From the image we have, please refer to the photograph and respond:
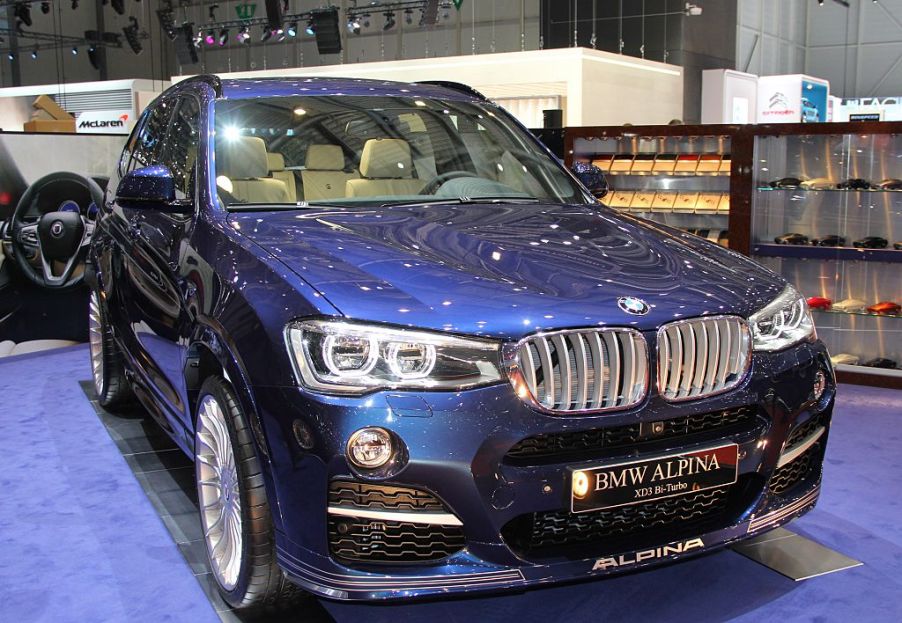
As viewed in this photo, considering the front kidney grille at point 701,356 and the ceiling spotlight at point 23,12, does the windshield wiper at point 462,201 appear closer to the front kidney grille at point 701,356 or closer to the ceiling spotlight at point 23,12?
the front kidney grille at point 701,356

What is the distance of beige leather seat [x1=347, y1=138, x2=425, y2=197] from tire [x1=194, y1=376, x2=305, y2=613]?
3.32 feet

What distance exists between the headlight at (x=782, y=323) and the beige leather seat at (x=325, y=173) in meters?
1.46

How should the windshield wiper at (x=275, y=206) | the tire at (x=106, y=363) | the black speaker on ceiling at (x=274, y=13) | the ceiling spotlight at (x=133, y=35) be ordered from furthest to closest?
the black speaker on ceiling at (x=274, y=13) < the ceiling spotlight at (x=133, y=35) < the tire at (x=106, y=363) < the windshield wiper at (x=275, y=206)

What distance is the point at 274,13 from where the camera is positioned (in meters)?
22.1

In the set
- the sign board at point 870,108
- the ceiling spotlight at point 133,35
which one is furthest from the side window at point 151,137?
the sign board at point 870,108

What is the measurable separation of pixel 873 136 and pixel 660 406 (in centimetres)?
443

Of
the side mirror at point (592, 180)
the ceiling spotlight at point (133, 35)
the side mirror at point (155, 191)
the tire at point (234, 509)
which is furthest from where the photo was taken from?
the ceiling spotlight at point (133, 35)

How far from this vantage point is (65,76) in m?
17.0

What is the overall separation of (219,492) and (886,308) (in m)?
4.85

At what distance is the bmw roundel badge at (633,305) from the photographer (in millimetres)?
2434

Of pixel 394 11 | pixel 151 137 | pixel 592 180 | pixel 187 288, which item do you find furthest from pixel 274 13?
pixel 187 288

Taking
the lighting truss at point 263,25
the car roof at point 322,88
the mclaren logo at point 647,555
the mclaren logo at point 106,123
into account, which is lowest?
the mclaren logo at point 647,555

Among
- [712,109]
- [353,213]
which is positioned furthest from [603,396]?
[712,109]

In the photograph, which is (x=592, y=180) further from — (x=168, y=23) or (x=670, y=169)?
(x=168, y=23)
